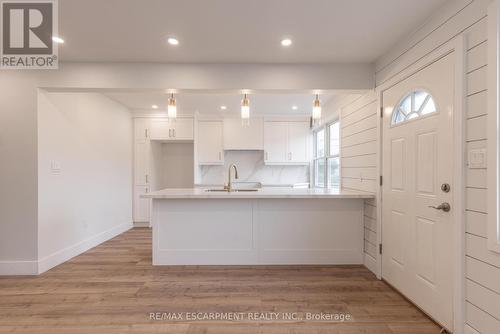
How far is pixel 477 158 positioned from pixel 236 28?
207cm

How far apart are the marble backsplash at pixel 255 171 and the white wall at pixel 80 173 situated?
1.75 m

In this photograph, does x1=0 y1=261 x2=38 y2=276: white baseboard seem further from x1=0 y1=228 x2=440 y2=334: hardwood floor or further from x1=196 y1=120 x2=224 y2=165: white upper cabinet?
x1=196 y1=120 x2=224 y2=165: white upper cabinet

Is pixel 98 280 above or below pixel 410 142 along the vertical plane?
below

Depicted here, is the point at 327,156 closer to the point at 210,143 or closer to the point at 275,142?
the point at 275,142

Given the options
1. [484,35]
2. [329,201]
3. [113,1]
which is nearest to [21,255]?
[113,1]

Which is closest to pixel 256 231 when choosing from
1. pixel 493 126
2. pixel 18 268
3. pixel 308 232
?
pixel 308 232

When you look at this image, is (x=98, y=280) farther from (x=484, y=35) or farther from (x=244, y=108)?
(x=484, y=35)

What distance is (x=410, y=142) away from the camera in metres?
2.26

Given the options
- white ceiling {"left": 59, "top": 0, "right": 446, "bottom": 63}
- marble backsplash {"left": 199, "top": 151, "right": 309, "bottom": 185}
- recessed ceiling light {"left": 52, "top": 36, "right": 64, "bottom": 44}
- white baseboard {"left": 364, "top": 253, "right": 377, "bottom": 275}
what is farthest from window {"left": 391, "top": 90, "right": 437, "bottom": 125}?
recessed ceiling light {"left": 52, "top": 36, "right": 64, "bottom": 44}

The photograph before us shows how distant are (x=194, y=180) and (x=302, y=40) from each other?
3.70 m

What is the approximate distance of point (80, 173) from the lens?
141 inches

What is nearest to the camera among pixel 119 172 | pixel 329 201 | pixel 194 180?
pixel 329 201

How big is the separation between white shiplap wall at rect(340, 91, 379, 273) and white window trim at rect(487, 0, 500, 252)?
1.27 metres

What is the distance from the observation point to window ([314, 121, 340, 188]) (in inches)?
174
